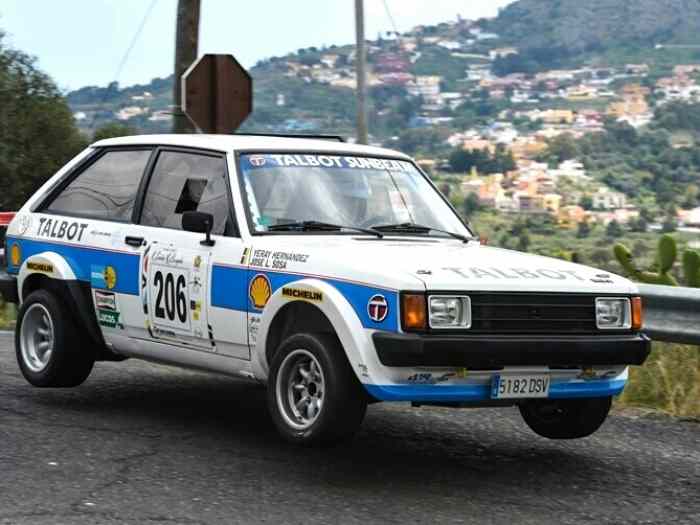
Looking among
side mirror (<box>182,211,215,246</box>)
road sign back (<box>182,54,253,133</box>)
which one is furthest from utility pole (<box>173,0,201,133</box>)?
side mirror (<box>182,211,215,246</box>)

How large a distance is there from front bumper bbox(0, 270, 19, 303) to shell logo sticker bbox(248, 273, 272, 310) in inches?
96.9

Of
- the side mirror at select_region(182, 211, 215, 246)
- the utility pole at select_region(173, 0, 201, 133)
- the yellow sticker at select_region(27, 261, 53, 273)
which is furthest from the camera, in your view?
the utility pole at select_region(173, 0, 201, 133)

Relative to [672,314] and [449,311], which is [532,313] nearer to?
[449,311]

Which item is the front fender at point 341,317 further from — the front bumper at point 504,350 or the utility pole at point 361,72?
the utility pole at point 361,72

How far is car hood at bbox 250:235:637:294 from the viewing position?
21.3ft

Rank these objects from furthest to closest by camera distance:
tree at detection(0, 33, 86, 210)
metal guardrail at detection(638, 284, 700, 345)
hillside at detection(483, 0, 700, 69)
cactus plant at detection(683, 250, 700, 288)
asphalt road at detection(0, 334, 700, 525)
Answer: hillside at detection(483, 0, 700, 69), tree at detection(0, 33, 86, 210), cactus plant at detection(683, 250, 700, 288), metal guardrail at detection(638, 284, 700, 345), asphalt road at detection(0, 334, 700, 525)

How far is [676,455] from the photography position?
24.7 ft

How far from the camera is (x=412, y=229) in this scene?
7.89 m

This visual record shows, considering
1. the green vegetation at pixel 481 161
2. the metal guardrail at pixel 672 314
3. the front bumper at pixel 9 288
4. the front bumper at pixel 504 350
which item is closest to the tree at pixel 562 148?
the green vegetation at pixel 481 161

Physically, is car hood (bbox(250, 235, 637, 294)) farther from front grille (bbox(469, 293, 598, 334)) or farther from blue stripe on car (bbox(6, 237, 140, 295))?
blue stripe on car (bbox(6, 237, 140, 295))

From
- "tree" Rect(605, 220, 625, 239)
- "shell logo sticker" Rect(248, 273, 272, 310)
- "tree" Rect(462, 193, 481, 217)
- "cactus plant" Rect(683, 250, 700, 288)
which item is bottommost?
"tree" Rect(605, 220, 625, 239)

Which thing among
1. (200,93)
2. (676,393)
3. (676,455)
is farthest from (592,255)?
(676,455)

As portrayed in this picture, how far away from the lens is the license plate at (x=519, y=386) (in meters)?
6.60

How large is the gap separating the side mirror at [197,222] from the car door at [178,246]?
105mm
